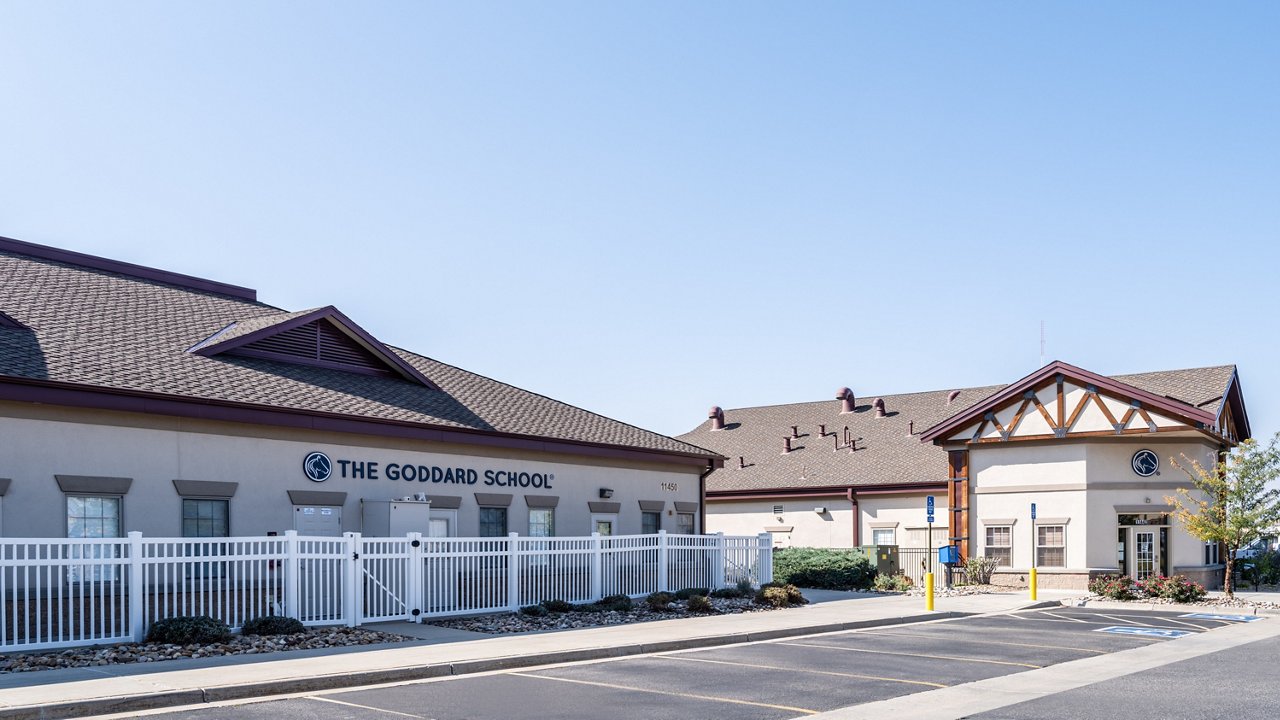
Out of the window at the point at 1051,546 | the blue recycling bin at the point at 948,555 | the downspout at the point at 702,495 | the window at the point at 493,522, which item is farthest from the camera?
the window at the point at 1051,546

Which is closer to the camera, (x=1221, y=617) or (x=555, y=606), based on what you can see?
(x=555, y=606)

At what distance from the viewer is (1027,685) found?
14.1m

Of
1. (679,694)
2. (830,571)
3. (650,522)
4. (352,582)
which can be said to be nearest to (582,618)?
(352,582)

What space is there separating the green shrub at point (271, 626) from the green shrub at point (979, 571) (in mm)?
22744

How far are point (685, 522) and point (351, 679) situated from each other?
59.5 ft

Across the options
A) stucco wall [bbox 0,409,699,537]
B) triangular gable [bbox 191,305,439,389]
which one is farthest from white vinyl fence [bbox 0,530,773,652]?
triangular gable [bbox 191,305,439,389]

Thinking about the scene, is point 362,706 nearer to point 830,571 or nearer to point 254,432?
point 254,432

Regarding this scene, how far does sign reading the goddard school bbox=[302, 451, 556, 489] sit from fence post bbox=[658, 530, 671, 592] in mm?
2792

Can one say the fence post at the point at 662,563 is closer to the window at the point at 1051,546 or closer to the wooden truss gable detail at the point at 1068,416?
the window at the point at 1051,546

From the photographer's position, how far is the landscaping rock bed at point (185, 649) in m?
14.9

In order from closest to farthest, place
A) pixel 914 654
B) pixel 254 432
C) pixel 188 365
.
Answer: pixel 914 654 < pixel 254 432 < pixel 188 365

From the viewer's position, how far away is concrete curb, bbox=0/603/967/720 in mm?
11797

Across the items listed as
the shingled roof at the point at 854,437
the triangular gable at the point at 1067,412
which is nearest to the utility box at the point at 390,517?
the triangular gable at the point at 1067,412

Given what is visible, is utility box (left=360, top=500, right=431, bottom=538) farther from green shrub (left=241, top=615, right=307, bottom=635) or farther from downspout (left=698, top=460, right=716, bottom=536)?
downspout (left=698, top=460, right=716, bottom=536)
